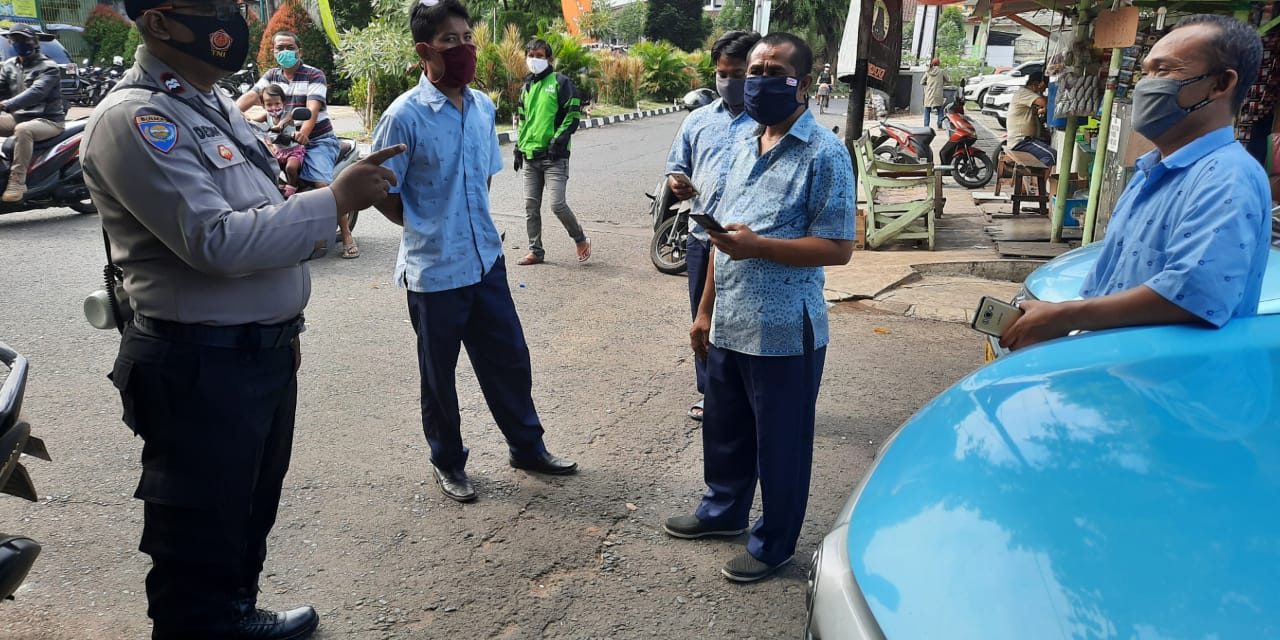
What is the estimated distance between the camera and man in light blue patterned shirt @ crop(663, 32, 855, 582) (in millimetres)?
2824

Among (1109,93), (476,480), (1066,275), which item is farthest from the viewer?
(1109,93)

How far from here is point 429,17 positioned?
3418mm

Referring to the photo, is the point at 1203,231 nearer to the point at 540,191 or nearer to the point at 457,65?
the point at 457,65

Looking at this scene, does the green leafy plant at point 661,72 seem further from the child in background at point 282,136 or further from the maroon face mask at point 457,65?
the maroon face mask at point 457,65

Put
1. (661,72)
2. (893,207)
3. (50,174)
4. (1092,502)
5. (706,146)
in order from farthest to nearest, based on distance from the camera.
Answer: (661,72) < (893,207) < (50,174) < (706,146) < (1092,502)

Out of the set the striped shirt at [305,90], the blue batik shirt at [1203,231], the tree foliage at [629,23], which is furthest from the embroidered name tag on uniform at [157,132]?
the tree foliage at [629,23]

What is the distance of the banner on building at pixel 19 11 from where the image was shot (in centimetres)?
2409

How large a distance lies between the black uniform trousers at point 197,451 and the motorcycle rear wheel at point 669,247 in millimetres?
4904

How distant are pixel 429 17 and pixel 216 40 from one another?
1.28 meters

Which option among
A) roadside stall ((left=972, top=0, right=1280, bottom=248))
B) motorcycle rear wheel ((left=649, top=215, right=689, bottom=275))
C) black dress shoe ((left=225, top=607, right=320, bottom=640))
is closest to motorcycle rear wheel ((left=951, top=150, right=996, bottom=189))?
roadside stall ((left=972, top=0, right=1280, bottom=248))

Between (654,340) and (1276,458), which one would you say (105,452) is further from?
(1276,458)

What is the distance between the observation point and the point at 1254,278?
7.00 ft

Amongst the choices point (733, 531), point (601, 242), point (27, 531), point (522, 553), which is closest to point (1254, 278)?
point (733, 531)

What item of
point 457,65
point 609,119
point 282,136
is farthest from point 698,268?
point 609,119
